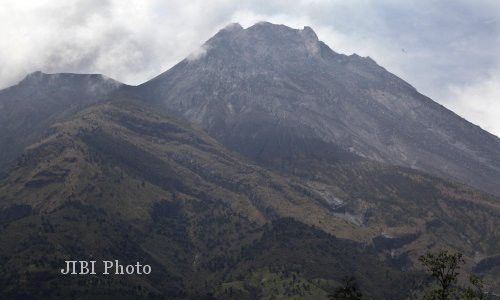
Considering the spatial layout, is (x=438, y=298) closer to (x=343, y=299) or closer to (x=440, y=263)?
(x=440, y=263)

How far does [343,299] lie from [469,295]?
42.9 m

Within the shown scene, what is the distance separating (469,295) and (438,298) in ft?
23.4

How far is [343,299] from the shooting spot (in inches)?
5856

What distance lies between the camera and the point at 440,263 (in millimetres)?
114500

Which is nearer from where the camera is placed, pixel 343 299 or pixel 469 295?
pixel 469 295

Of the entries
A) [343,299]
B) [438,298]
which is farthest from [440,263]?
[343,299]

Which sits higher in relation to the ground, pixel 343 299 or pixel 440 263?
pixel 440 263

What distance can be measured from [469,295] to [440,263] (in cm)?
743

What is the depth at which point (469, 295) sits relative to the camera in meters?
110

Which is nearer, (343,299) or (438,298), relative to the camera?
(438,298)

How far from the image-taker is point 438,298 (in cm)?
11612

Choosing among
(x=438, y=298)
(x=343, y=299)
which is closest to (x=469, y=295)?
(x=438, y=298)

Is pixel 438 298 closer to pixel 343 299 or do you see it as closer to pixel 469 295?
pixel 469 295

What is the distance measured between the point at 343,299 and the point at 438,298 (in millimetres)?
35859
